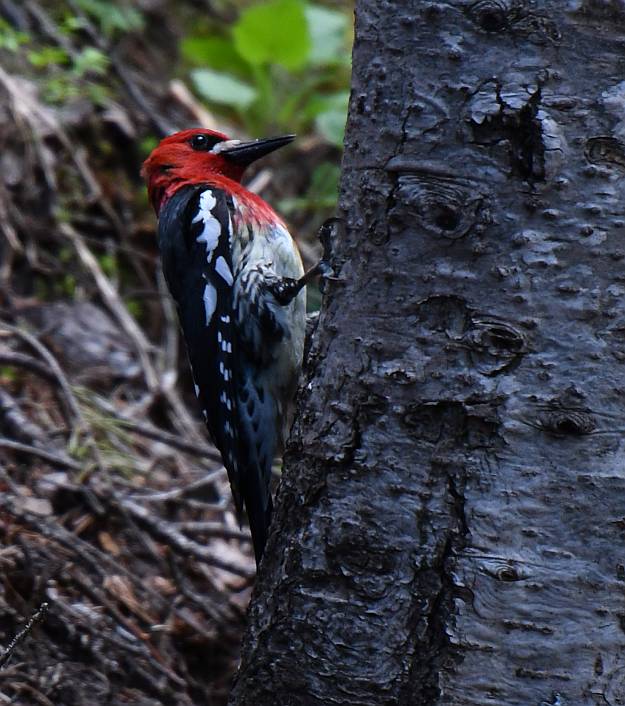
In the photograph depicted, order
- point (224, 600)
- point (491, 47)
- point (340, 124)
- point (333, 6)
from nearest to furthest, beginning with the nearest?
point (491, 47) → point (224, 600) → point (340, 124) → point (333, 6)

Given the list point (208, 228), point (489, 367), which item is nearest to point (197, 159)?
point (208, 228)

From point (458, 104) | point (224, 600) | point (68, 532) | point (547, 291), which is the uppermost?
point (458, 104)

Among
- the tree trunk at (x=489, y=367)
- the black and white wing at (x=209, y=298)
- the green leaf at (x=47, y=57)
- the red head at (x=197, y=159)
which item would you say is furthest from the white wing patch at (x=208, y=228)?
the green leaf at (x=47, y=57)

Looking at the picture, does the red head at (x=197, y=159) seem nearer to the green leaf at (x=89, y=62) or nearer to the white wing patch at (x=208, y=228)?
the white wing patch at (x=208, y=228)

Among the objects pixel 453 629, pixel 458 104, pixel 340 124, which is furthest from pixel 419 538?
pixel 340 124

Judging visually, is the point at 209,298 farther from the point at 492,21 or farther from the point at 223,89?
the point at 223,89

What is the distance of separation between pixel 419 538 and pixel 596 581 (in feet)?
1.04

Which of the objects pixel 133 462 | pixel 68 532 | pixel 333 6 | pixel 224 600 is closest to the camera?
pixel 68 532

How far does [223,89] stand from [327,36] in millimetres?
892

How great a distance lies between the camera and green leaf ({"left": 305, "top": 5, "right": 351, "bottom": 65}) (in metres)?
5.68

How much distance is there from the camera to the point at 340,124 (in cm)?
537

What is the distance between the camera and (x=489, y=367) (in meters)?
1.78

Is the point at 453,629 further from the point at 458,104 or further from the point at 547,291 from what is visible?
the point at 458,104

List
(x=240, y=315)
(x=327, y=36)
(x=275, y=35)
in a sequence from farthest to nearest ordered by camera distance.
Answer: (x=327, y=36), (x=275, y=35), (x=240, y=315)
